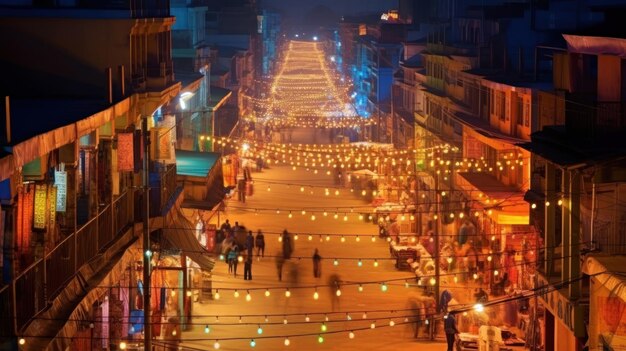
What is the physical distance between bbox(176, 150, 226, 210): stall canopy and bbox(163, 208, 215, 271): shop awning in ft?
12.4

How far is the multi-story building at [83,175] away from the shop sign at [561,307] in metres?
6.83

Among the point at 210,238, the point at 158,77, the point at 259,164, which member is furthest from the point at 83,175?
the point at 259,164

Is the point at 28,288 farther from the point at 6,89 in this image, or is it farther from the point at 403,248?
the point at 403,248

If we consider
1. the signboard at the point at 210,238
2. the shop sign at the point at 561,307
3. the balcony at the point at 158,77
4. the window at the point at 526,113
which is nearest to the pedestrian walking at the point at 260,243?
the signboard at the point at 210,238

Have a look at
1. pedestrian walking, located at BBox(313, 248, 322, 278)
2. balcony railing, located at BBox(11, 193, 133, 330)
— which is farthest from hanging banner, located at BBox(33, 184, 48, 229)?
pedestrian walking, located at BBox(313, 248, 322, 278)

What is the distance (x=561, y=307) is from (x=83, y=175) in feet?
27.3

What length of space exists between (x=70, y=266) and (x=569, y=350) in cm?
902

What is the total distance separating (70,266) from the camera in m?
18.3

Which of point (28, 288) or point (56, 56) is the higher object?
point (56, 56)

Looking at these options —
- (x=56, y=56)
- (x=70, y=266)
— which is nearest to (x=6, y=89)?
(x=56, y=56)

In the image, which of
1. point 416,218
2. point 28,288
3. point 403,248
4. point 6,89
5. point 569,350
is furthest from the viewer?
point 416,218

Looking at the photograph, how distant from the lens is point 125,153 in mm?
23578

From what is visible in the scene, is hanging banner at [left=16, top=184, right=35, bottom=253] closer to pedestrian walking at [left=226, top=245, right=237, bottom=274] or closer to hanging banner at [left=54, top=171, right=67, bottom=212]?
hanging banner at [left=54, top=171, right=67, bottom=212]

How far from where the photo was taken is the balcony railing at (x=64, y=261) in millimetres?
15266
